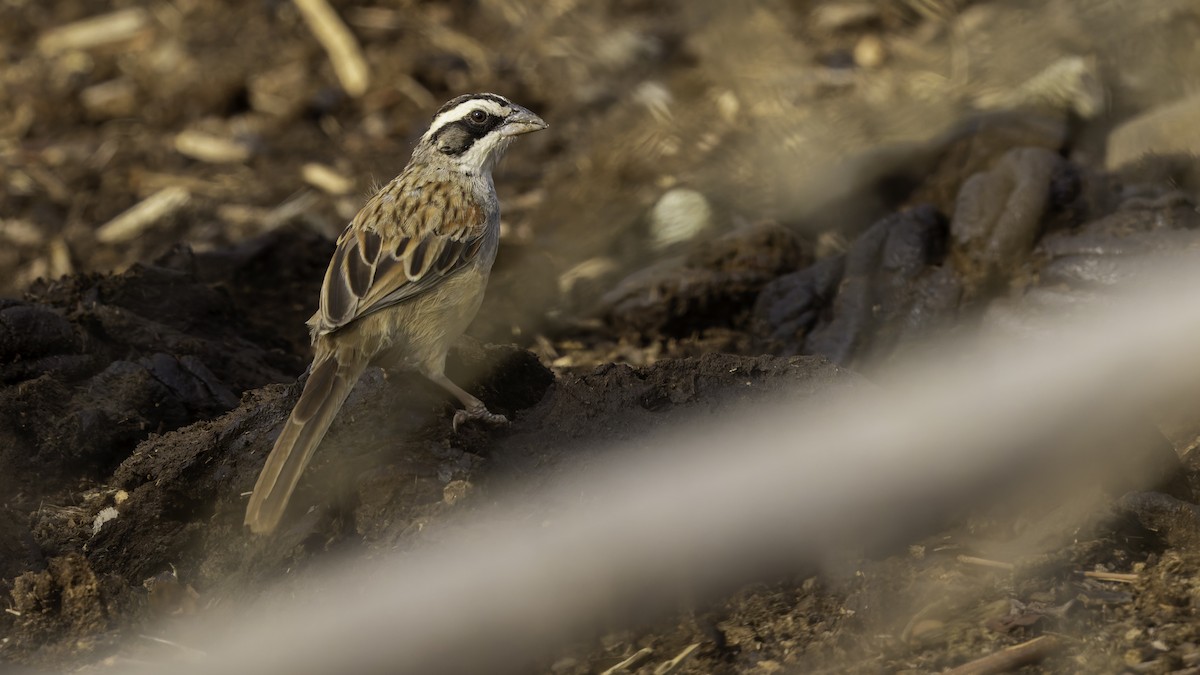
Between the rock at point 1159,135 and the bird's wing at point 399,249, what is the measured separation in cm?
314

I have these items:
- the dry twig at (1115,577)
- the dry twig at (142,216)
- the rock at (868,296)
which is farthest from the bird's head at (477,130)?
the dry twig at (142,216)

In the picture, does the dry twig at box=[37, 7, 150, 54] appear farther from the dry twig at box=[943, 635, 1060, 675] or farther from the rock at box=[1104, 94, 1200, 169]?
the dry twig at box=[943, 635, 1060, 675]

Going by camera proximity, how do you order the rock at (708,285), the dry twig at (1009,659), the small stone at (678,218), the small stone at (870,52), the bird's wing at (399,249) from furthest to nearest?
the small stone at (870,52) → the small stone at (678,218) → the rock at (708,285) → the bird's wing at (399,249) → the dry twig at (1009,659)

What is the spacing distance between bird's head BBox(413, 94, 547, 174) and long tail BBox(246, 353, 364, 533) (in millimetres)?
1540

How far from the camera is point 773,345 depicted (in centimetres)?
601

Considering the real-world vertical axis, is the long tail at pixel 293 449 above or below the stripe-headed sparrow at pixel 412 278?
below

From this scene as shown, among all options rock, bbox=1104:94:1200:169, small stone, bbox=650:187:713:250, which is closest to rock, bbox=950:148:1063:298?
rock, bbox=1104:94:1200:169

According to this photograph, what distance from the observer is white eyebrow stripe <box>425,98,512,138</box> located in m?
5.41

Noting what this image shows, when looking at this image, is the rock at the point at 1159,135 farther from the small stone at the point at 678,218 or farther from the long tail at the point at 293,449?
the long tail at the point at 293,449

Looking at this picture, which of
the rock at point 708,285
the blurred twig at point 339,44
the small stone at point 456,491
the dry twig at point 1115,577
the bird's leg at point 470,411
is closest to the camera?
the dry twig at point 1115,577

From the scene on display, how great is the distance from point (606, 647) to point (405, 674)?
521 mm

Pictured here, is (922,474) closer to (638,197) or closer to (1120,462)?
(1120,462)

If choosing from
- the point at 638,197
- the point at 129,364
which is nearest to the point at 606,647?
the point at 129,364

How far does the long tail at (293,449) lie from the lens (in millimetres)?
3766
